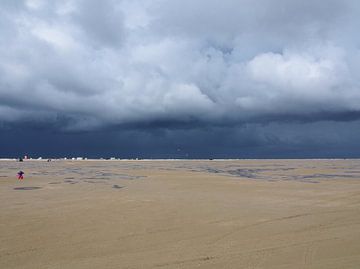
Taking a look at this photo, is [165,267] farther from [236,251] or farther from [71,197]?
[71,197]

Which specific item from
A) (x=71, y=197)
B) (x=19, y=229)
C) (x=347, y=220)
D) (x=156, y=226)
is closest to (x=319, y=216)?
(x=347, y=220)

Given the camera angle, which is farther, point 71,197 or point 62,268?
point 71,197

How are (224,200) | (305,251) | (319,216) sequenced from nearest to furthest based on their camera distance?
(305,251), (319,216), (224,200)

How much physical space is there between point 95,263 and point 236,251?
3.59m

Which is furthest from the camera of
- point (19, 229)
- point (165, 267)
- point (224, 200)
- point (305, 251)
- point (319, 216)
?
point (224, 200)

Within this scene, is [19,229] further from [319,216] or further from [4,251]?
[319,216]

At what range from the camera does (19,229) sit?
42.5 feet

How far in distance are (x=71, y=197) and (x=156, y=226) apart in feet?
32.2

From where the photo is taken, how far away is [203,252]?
33.2 ft

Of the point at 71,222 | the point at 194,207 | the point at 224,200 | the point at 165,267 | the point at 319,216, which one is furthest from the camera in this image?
the point at 224,200

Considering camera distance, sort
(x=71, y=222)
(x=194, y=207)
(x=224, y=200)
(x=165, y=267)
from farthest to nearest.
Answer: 1. (x=224, y=200)
2. (x=194, y=207)
3. (x=71, y=222)
4. (x=165, y=267)

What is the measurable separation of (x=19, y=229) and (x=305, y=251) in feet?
29.6

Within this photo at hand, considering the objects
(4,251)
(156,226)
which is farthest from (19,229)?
(156,226)

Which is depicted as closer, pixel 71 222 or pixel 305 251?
pixel 305 251
